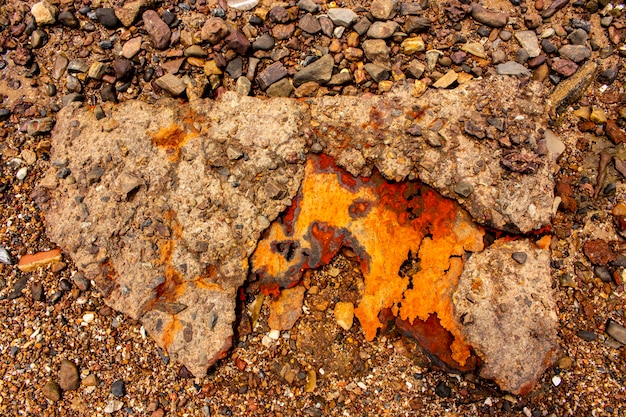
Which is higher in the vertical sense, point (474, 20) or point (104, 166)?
point (474, 20)

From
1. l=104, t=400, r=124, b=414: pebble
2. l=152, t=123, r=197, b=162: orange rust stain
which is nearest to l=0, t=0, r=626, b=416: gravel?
l=104, t=400, r=124, b=414: pebble

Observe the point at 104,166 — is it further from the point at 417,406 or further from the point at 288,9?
the point at 417,406

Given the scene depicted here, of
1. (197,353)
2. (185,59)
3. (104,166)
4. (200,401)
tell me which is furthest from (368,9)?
(200,401)

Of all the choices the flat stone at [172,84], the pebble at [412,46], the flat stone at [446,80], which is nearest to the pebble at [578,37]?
the flat stone at [446,80]

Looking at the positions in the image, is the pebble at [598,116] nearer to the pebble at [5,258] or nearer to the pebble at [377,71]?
the pebble at [377,71]

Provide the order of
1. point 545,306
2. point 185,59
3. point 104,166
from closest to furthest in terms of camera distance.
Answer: point 545,306
point 104,166
point 185,59

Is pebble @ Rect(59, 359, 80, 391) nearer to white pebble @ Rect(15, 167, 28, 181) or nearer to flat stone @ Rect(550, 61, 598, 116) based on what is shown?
white pebble @ Rect(15, 167, 28, 181)

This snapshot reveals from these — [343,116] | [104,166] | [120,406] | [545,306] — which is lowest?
[120,406]
